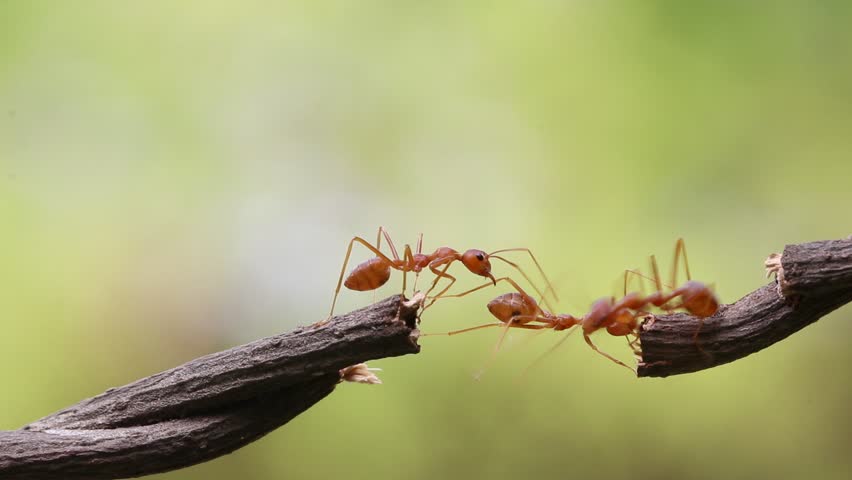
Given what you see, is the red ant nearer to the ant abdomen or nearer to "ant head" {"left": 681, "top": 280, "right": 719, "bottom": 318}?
"ant head" {"left": 681, "top": 280, "right": 719, "bottom": 318}

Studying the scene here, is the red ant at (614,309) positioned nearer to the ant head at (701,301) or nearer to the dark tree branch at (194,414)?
the ant head at (701,301)

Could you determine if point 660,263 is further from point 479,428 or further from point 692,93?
point 479,428

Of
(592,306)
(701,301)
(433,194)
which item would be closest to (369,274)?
(592,306)

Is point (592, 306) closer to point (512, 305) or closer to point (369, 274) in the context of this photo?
point (512, 305)

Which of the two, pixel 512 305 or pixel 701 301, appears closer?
pixel 701 301

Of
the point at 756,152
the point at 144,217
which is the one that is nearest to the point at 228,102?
the point at 144,217

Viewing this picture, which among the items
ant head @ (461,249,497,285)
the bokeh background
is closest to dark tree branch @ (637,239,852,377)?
ant head @ (461,249,497,285)
